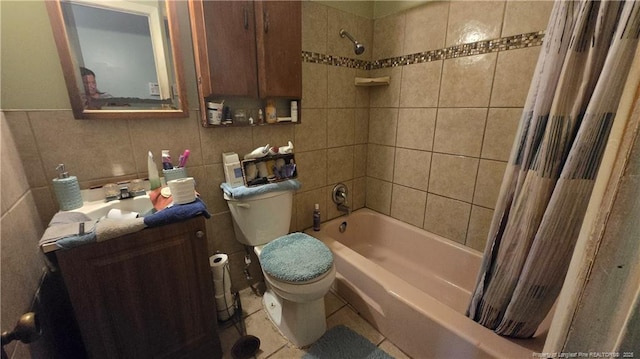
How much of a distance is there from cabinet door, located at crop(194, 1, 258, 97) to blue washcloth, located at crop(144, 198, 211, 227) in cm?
57

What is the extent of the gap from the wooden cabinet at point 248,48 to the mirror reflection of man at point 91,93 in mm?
374

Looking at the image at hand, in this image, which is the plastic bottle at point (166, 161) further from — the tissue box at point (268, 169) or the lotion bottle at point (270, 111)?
the lotion bottle at point (270, 111)

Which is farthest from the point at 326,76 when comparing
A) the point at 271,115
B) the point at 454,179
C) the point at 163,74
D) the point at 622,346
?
the point at 622,346

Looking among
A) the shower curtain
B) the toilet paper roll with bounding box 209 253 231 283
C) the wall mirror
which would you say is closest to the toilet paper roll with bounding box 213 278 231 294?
the toilet paper roll with bounding box 209 253 231 283

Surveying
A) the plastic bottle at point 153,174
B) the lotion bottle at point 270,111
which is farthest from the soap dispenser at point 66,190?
the lotion bottle at point 270,111

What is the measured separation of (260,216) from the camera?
134 cm

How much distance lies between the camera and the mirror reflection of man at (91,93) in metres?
0.96

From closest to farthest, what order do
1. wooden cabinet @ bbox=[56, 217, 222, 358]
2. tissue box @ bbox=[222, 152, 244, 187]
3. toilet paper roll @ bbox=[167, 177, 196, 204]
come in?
wooden cabinet @ bbox=[56, 217, 222, 358] < toilet paper roll @ bbox=[167, 177, 196, 204] < tissue box @ bbox=[222, 152, 244, 187]

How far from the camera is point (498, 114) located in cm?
134

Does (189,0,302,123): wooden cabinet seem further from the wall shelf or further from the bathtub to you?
the bathtub

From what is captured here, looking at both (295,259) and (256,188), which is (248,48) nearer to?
(256,188)

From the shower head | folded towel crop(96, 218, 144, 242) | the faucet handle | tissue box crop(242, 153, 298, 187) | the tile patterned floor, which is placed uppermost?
the shower head

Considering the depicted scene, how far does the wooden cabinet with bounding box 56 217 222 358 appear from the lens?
79cm

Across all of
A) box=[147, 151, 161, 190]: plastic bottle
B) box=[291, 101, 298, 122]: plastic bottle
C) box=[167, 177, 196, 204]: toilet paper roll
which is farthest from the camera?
box=[291, 101, 298, 122]: plastic bottle
